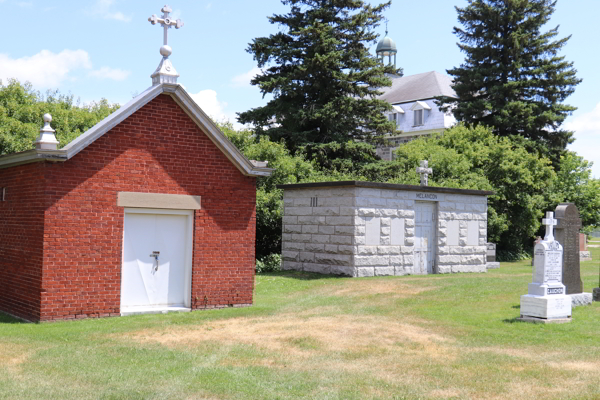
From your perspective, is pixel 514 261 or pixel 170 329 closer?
pixel 170 329

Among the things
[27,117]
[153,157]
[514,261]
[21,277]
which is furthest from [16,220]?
[514,261]

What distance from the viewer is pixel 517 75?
1487 inches

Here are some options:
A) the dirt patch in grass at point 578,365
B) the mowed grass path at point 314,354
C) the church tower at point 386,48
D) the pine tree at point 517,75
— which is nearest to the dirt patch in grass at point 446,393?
the mowed grass path at point 314,354

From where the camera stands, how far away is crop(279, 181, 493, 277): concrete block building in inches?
718

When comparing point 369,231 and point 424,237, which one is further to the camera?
point 424,237

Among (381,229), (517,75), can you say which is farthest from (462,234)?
(517,75)

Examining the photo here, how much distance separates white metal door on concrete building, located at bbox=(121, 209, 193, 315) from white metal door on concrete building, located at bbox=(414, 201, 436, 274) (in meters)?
9.03

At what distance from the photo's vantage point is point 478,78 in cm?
3756

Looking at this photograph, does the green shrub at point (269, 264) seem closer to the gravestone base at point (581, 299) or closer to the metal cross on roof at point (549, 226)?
the gravestone base at point (581, 299)

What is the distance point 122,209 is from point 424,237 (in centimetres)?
1085

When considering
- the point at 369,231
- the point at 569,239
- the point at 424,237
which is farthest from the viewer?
the point at 424,237

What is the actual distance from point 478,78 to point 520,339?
29682mm

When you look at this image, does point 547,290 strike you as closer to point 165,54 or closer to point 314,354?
point 314,354

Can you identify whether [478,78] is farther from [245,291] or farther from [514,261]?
[245,291]
